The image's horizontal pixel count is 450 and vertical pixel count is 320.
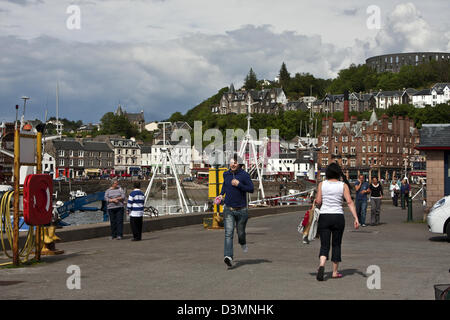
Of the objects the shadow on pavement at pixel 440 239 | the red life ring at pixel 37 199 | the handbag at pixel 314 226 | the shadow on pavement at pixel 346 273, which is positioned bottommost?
the shadow on pavement at pixel 440 239

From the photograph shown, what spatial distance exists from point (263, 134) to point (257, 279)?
168m

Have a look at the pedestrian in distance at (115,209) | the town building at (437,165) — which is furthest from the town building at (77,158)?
the pedestrian in distance at (115,209)

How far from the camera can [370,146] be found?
134250 mm

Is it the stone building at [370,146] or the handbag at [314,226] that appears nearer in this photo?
the handbag at [314,226]

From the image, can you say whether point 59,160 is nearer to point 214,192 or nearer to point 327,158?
point 327,158

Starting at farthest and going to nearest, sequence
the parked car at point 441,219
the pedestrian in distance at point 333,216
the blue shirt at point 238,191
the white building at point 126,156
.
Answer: the white building at point 126,156 < the parked car at point 441,219 < the blue shirt at point 238,191 < the pedestrian in distance at point 333,216

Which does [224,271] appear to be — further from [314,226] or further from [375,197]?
[375,197]

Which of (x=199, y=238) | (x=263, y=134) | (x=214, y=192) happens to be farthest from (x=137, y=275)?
(x=263, y=134)

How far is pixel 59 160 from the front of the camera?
147500 millimetres

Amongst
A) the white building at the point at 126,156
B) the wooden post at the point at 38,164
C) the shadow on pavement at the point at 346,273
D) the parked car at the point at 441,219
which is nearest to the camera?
the shadow on pavement at the point at 346,273

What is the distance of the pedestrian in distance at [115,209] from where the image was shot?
1853cm

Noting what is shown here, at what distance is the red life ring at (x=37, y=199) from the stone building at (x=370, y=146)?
119637 millimetres

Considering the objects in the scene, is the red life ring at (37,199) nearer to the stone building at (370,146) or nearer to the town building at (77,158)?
the stone building at (370,146)
